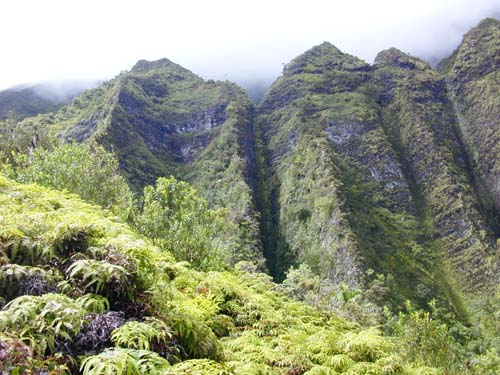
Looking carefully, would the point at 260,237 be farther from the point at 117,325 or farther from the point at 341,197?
the point at 117,325

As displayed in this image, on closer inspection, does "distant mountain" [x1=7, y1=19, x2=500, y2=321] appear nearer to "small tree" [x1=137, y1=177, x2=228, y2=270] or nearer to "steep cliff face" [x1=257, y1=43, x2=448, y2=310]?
"steep cliff face" [x1=257, y1=43, x2=448, y2=310]

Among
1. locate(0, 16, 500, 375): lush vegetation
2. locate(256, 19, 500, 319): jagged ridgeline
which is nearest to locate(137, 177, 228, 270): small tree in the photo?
locate(0, 16, 500, 375): lush vegetation

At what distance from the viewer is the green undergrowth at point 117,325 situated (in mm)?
4254

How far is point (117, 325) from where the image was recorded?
15.6 feet

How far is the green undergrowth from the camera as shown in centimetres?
425

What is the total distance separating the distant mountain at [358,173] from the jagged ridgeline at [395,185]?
1.51 feet

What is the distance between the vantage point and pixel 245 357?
6.80m

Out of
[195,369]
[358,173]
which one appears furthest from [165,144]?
[195,369]

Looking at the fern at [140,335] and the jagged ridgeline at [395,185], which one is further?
the jagged ridgeline at [395,185]

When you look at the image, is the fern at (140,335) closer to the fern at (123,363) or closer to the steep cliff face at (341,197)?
the fern at (123,363)

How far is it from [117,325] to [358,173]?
6621 inches

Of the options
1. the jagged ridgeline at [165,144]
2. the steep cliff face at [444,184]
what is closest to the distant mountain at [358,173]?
the steep cliff face at [444,184]

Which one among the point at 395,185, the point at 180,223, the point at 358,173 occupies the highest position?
the point at 358,173

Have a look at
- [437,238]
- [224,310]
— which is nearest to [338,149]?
[437,238]
